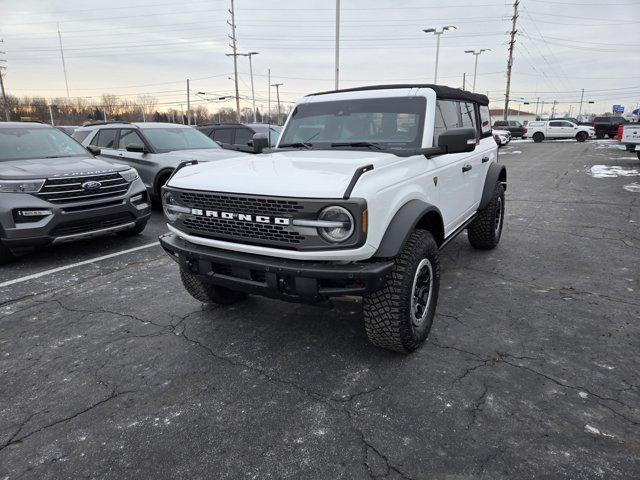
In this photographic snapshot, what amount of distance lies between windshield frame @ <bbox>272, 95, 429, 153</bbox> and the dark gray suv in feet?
9.32

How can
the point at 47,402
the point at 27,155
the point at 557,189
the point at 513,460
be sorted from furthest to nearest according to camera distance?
the point at 557,189
the point at 27,155
the point at 47,402
the point at 513,460

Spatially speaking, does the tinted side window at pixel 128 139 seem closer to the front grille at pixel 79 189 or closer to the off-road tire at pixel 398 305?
the front grille at pixel 79 189

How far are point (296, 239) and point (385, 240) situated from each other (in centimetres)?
56

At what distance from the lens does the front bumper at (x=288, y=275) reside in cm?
252

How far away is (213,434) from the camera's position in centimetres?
236

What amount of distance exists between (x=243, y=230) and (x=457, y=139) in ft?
5.89

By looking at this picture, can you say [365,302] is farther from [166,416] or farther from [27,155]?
[27,155]

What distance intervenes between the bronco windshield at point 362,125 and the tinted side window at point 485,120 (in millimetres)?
2000

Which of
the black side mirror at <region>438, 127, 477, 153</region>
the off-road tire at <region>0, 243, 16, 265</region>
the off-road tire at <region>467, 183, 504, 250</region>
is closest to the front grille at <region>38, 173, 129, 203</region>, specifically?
the off-road tire at <region>0, 243, 16, 265</region>

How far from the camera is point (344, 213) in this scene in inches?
97.6

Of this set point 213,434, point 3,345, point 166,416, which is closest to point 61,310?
point 3,345

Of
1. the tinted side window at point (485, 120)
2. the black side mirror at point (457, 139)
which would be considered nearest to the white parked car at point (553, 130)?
the tinted side window at point (485, 120)

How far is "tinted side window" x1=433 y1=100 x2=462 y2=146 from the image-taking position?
12.1 feet

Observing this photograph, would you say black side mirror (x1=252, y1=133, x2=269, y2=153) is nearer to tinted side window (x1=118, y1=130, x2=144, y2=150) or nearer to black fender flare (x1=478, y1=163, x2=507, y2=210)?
black fender flare (x1=478, y1=163, x2=507, y2=210)
